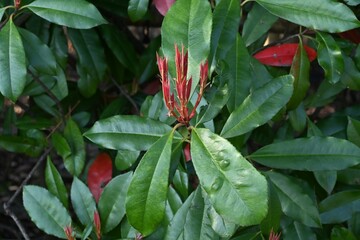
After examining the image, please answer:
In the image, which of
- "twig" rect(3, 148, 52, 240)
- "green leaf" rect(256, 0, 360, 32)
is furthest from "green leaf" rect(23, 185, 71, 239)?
"green leaf" rect(256, 0, 360, 32)

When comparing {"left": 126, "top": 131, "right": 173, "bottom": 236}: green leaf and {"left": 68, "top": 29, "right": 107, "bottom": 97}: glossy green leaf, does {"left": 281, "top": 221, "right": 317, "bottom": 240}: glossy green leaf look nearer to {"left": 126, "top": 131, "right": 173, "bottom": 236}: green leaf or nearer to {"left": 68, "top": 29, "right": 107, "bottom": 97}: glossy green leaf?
{"left": 126, "top": 131, "right": 173, "bottom": 236}: green leaf

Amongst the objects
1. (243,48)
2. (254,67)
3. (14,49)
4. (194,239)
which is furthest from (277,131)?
(14,49)

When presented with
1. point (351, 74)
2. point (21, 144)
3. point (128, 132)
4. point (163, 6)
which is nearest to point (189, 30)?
point (128, 132)

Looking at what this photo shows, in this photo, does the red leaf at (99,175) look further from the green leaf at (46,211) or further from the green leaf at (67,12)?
the green leaf at (67,12)

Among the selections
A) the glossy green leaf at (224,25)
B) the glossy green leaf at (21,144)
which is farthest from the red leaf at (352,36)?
the glossy green leaf at (21,144)

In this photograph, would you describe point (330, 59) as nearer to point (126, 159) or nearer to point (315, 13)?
point (315, 13)

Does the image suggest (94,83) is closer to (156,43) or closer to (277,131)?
(156,43)
